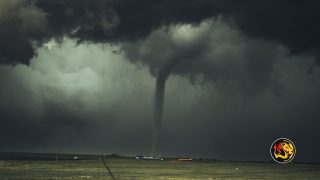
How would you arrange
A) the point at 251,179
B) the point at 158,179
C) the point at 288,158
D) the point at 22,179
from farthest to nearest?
the point at 251,179 < the point at 158,179 < the point at 22,179 < the point at 288,158

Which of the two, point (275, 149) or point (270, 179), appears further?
point (270, 179)

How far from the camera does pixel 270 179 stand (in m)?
113

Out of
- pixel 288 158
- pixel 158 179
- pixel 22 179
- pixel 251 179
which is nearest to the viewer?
pixel 288 158

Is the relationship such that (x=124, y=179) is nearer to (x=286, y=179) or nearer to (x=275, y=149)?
(x=275, y=149)

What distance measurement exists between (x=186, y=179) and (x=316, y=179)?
31687 mm

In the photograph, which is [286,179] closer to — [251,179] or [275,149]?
[251,179]

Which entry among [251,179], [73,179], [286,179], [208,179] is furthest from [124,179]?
[286,179]

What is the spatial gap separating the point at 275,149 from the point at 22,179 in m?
47.6

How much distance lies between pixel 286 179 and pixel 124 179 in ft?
124

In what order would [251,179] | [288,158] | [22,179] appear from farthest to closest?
[251,179] → [22,179] → [288,158]

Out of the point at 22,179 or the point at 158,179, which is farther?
the point at 158,179

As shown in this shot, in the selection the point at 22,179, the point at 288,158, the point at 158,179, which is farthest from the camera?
the point at 158,179

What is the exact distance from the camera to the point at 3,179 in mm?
91438

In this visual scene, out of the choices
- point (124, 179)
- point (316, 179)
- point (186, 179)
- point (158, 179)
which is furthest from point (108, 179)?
point (316, 179)
